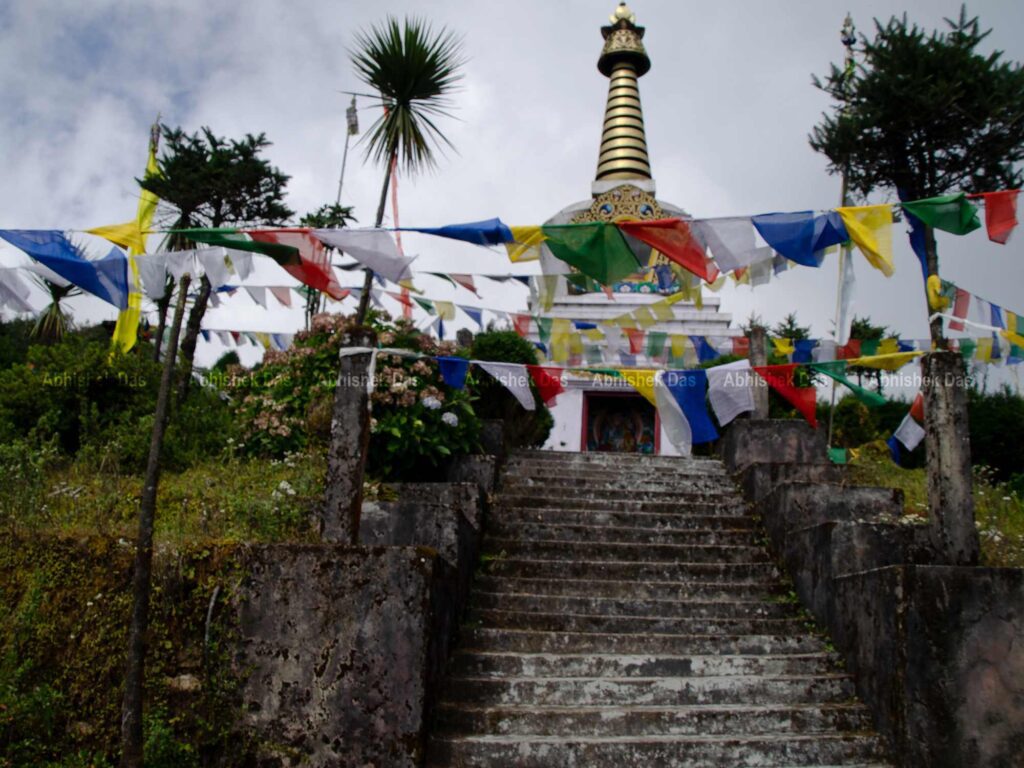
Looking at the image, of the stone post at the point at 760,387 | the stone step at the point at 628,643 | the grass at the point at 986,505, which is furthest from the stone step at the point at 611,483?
the stone step at the point at 628,643

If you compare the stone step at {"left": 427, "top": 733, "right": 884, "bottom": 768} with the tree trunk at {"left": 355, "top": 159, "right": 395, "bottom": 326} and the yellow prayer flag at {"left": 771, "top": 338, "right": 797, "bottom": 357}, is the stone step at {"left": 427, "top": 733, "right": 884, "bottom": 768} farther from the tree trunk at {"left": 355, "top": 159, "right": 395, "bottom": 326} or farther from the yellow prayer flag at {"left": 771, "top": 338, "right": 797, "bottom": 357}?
the yellow prayer flag at {"left": 771, "top": 338, "right": 797, "bottom": 357}

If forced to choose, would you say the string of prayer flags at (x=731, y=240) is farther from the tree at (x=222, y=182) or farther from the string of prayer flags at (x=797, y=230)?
the tree at (x=222, y=182)

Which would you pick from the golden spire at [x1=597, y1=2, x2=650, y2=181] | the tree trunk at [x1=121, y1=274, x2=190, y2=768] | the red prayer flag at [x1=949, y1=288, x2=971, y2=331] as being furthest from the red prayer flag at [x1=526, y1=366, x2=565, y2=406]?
the golden spire at [x1=597, y1=2, x2=650, y2=181]

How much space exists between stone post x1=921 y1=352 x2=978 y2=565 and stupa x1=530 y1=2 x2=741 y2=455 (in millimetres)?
4573

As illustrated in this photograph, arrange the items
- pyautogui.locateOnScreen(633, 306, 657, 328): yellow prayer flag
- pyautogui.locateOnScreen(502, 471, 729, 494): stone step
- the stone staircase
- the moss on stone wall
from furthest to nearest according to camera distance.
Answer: pyautogui.locateOnScreen(633, 306, 657, 328): yellow prayer flag
pyautogui.locateOnScreen(502, 471, 729, 494): stone step
the stone staircase
the moss on stone wall

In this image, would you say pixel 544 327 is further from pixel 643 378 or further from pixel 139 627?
pixel 139 627

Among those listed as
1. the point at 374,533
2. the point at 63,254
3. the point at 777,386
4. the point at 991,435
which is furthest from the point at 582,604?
the point at 991,435

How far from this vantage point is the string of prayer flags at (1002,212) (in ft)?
24.0

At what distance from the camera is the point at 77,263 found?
7.54 meters

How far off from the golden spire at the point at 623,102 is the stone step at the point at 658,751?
24.9 m

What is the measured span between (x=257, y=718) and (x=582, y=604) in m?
2.97

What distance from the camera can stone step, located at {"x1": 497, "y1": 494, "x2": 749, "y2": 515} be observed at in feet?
30.2

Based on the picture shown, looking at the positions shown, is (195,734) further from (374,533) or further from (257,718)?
(374,533)

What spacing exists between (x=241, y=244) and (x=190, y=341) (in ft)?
25.9
